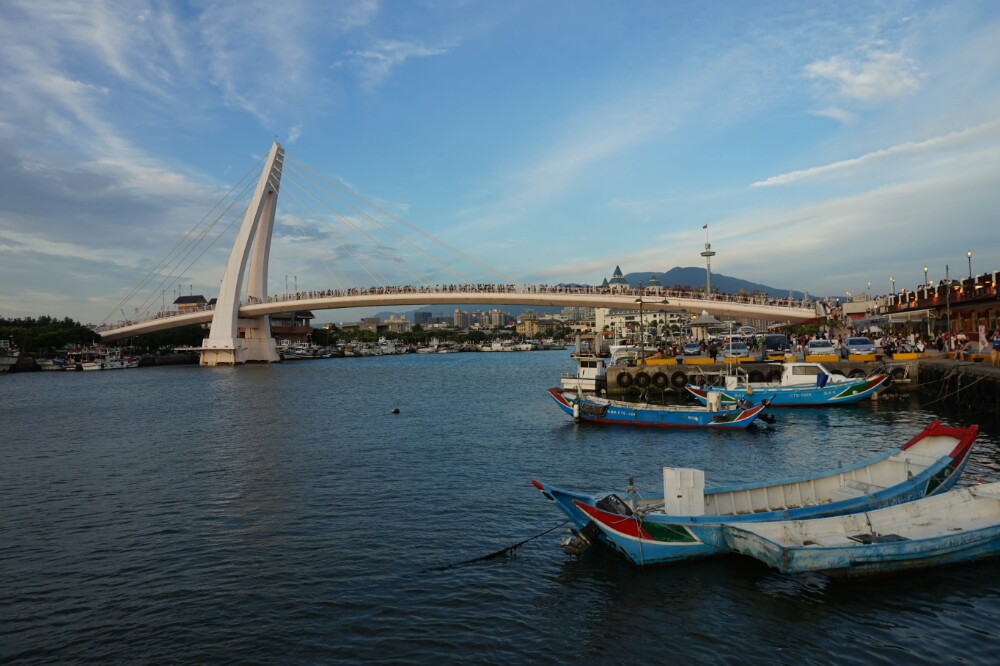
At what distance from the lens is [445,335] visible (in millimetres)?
160500

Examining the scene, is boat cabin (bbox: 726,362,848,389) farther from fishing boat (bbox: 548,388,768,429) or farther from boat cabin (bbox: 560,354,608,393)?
boat cabin (bbox: 560,354,608,393)

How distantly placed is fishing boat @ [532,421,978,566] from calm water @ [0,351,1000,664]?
392 mm

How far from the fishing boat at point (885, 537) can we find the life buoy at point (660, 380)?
22919mm

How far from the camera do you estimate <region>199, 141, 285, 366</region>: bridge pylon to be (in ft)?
206

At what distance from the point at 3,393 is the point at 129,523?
1723 inches

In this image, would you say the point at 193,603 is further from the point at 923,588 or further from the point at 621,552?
the point at 923,588

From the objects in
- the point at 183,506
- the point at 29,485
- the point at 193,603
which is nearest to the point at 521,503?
the point at 193,603

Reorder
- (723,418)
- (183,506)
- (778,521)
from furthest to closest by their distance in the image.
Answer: (723,418)
(183,506)
(778,521)

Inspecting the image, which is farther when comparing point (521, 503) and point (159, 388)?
point (159, 388)

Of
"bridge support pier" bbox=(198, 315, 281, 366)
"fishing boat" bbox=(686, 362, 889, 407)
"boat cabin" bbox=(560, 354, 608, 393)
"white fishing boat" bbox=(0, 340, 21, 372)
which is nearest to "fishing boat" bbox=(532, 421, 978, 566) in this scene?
"fishing boat" bbox=(686, 362, 889, 407)

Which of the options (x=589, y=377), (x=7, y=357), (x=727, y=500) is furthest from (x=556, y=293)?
(x=7, y=357)

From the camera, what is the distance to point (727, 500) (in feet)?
31.6

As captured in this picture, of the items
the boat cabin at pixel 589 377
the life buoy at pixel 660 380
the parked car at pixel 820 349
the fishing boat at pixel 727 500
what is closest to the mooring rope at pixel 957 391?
the parked car at pixel 820 349

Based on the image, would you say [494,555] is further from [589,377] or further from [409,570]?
[589,377]
